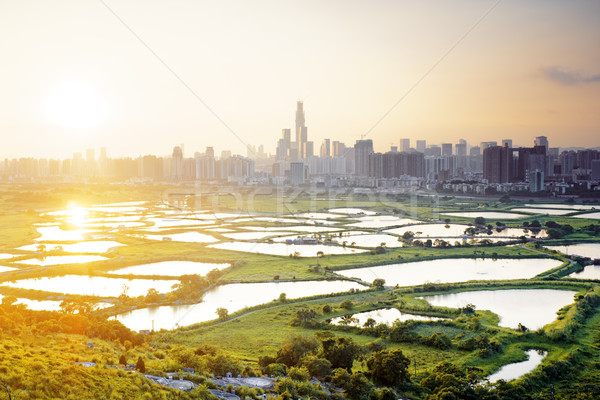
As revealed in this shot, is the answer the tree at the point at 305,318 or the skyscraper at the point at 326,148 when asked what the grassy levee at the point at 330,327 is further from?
the skyscraper at the point at 326,148

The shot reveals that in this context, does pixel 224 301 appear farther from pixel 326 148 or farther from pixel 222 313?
pixel 326 148

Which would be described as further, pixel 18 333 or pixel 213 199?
pixel 213 199

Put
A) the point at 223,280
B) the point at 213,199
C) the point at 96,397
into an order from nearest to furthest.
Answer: the point at 96,397 < the point at 223,280 < the point at 213,199

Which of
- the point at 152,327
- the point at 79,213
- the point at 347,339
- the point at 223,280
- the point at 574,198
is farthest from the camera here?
the point at 574,198

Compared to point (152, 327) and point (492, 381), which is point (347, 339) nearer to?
point (492, 381)

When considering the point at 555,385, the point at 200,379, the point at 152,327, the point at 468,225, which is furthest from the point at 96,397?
the point at 468,225

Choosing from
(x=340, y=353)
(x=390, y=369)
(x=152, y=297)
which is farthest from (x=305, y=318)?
(x=152, y=297)

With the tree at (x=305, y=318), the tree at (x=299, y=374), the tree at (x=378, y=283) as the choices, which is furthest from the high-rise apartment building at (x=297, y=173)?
the tree at (x=299, y=374)
